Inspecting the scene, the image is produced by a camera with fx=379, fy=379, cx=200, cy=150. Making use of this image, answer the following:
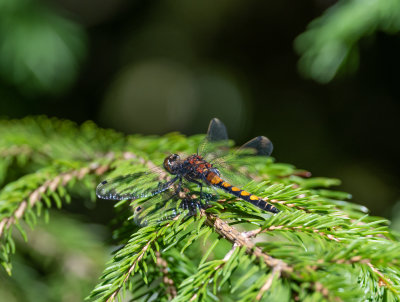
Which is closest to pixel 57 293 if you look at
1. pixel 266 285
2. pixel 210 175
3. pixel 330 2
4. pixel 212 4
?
pixel 210 175

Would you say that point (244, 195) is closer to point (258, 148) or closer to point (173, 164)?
point (173, 164)

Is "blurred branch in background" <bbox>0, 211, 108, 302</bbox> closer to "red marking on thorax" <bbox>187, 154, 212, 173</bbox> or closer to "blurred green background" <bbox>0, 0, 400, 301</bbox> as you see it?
"red marking on thorax" <bbox>187, 154, 212, 173</bbox>

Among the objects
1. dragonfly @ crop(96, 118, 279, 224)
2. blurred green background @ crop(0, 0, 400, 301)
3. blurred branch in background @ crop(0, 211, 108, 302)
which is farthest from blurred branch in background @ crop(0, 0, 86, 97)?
dragonfly @ crop(96, 118, 279, 224)

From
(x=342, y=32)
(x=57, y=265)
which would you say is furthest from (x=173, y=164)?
(x=342, y=32)

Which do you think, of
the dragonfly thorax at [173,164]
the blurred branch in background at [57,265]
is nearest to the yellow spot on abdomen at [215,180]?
the dragonfly thorax at [173,164]

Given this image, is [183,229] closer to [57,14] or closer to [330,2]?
[57,14]
